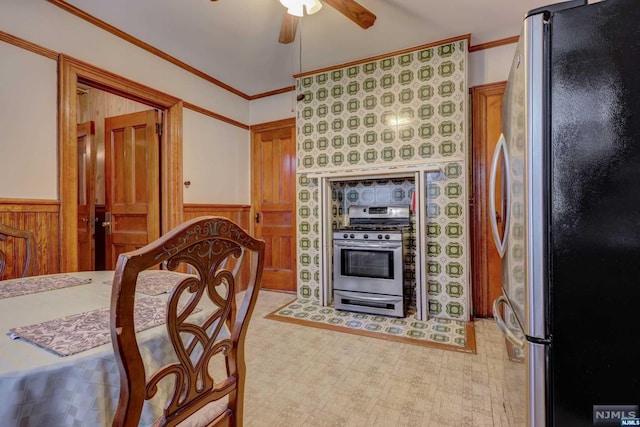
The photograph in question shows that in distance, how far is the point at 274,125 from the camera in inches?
163

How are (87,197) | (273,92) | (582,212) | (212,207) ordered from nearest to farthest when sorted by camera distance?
(582,212) → (87,197) → (212,207) → (273,92)

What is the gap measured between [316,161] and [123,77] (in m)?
2.03

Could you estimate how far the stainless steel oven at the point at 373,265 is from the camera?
3059 mm

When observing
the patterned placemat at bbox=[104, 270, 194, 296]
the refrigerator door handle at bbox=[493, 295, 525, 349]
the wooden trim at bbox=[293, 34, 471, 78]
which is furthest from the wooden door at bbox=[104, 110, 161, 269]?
the refrigerator door handle at bbox=[493, 295, 525, 349]

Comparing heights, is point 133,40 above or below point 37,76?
above

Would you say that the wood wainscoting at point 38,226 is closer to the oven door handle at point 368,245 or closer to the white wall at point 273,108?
the oven door handle at point 368,245

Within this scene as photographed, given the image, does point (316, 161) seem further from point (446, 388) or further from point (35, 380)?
point (35, 380)

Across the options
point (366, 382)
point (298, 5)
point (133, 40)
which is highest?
point (133, 40)

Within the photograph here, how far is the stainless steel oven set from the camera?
10.0ft

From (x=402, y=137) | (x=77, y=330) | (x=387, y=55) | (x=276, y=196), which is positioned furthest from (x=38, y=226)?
(x=387, y=55)

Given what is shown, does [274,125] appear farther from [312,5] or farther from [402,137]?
[312,5]

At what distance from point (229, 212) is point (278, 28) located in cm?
219

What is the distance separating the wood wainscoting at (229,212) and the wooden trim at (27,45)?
1605 millimetres

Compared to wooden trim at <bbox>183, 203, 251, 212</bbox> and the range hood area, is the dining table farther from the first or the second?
the range hood area
